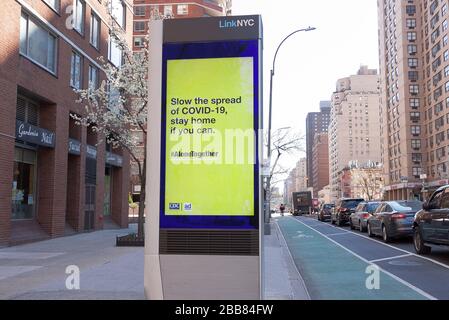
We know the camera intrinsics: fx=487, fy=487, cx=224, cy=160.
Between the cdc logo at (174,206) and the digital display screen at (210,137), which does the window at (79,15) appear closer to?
the digital display screen at (210,137)

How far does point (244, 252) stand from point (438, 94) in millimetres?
86751

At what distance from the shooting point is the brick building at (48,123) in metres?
17.4

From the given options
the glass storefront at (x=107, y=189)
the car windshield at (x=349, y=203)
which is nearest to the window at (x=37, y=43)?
the glass storefront at (x=107, y=189)

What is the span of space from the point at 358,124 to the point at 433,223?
155 m

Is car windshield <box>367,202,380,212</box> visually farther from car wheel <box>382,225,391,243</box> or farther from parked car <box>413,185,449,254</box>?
parked car <box>413,185,449,254</box>

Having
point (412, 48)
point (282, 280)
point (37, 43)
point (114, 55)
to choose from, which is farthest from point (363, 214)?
point (412, 48)

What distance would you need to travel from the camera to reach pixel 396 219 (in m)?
16.6

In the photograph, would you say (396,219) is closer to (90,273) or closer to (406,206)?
(406,206)

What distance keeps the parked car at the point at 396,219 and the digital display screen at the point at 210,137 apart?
12827 millimetres

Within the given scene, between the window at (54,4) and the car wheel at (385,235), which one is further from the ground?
the window at (54,4)

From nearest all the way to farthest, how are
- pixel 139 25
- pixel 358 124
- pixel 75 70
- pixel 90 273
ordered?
pixel 90 273
pixel 75 70
pixel 139 25
pixel 358 124

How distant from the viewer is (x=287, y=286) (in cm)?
873

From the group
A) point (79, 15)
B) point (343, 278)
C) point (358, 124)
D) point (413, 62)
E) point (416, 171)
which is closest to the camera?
point (343, 278)
